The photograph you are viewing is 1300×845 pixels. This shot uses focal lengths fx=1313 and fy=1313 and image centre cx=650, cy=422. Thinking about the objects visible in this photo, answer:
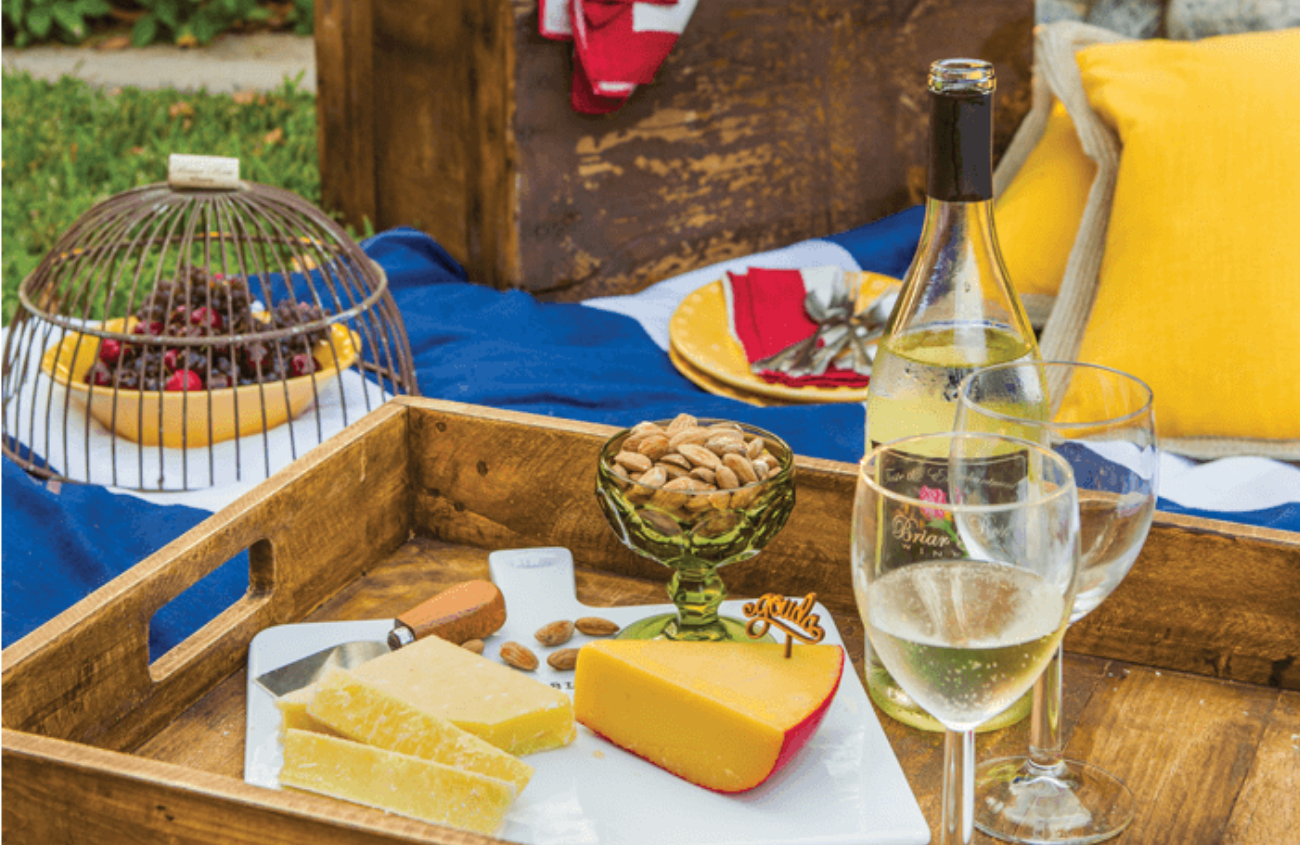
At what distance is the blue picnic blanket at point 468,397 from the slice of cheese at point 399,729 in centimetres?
35

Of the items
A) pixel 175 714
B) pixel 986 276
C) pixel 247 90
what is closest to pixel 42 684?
pixel 175 714

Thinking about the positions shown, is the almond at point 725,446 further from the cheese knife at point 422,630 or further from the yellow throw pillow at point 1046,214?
the yellow throw pillow at point 1046,214

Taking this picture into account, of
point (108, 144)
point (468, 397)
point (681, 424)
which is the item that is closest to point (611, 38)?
point (468, 397)

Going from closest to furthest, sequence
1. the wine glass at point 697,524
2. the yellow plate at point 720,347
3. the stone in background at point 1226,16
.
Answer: the wine glass at point 697,524 < the yellow plate at point 720,347 < the stone in background at point 1226,16

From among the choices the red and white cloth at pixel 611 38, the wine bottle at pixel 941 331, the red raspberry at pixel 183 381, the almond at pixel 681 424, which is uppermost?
the red and white cloth at pixel 611 38

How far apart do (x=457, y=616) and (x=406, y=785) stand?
0.19 meters

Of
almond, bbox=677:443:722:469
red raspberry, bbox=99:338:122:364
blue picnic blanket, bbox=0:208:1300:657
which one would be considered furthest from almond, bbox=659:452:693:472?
red raspberry, bbox=99:338:122:364

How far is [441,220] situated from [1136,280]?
1041mm

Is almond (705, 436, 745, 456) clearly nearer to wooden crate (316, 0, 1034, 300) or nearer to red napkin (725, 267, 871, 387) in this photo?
red napkin (725, 267, 871, 387)

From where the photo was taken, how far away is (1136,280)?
150 cm

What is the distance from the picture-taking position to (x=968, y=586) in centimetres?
50

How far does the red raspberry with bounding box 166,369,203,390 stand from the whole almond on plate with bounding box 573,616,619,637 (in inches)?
27.8

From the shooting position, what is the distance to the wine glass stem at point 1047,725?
0.67 meters

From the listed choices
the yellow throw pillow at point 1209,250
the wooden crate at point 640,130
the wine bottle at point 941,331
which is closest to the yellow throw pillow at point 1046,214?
the yellow throw pillow at point 1209,250
